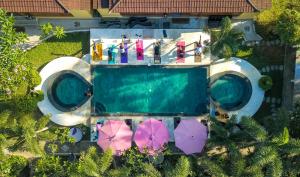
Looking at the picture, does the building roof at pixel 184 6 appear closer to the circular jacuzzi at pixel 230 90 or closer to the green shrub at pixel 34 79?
the circular jacuzzi at pixel 230 90

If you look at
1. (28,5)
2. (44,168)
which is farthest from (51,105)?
(28,5)

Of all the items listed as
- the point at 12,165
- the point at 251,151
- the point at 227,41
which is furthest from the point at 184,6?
the point at 12,165

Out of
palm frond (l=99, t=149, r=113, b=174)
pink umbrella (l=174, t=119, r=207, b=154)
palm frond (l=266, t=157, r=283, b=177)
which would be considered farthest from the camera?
pink umbrella (l=174, t=119, r=207, b=154)

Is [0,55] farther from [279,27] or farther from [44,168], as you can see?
[279,27]

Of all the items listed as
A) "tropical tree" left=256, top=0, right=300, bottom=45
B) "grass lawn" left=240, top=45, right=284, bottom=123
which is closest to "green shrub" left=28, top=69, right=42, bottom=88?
"grass lawn" left=240, top=45, right=284, bottom=123

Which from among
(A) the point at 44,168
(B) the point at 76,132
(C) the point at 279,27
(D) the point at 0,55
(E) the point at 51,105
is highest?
(C) the point at 279,27

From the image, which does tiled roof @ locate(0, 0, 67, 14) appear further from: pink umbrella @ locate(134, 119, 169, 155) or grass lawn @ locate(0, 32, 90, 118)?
pink umbrella @ locate(134, 119, 169, 155)
